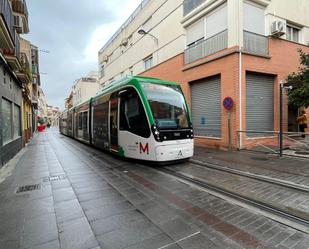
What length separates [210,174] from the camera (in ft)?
18.8

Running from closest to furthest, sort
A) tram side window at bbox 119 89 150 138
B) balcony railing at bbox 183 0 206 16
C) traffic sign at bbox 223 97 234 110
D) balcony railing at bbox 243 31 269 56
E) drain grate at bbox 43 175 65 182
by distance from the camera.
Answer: drain grate at bbox 43 175 65 182 → tram side window at bbox 119 89 150 138 → traffic sign at bbox 223 97 234 110 → balcony railing at bbox 243 31 269 56 → balcony railing at bbox 183 0 206 16

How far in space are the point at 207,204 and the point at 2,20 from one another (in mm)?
8809

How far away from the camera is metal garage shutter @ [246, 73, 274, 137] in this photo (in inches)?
400

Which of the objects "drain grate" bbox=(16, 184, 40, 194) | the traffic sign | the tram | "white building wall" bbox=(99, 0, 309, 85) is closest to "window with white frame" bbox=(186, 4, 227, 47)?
"white building wall" bbox=(99, 0, 309, 85)

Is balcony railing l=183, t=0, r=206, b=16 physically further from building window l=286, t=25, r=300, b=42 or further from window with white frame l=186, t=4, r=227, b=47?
building window l=286, t=25, r=300, b=42

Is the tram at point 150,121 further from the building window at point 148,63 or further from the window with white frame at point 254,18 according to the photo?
the building window at point 148,63

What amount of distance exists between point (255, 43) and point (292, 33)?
Result: 3600mm

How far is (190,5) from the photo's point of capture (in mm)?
12242

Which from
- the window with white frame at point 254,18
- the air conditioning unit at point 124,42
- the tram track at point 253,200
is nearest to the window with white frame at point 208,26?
the window with white frame at point 254,18

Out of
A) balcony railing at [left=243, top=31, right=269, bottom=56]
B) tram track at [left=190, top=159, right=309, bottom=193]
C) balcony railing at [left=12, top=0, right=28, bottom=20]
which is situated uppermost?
balcony railing at [left=12, top=0, right=28, bottom=20]

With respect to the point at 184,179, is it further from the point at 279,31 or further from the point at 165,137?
the point at 279,31

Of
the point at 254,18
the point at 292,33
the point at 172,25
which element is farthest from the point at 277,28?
the point at 172,25

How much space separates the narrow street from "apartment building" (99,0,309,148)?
5.42 m

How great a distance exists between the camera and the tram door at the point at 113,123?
7904 millimetres
